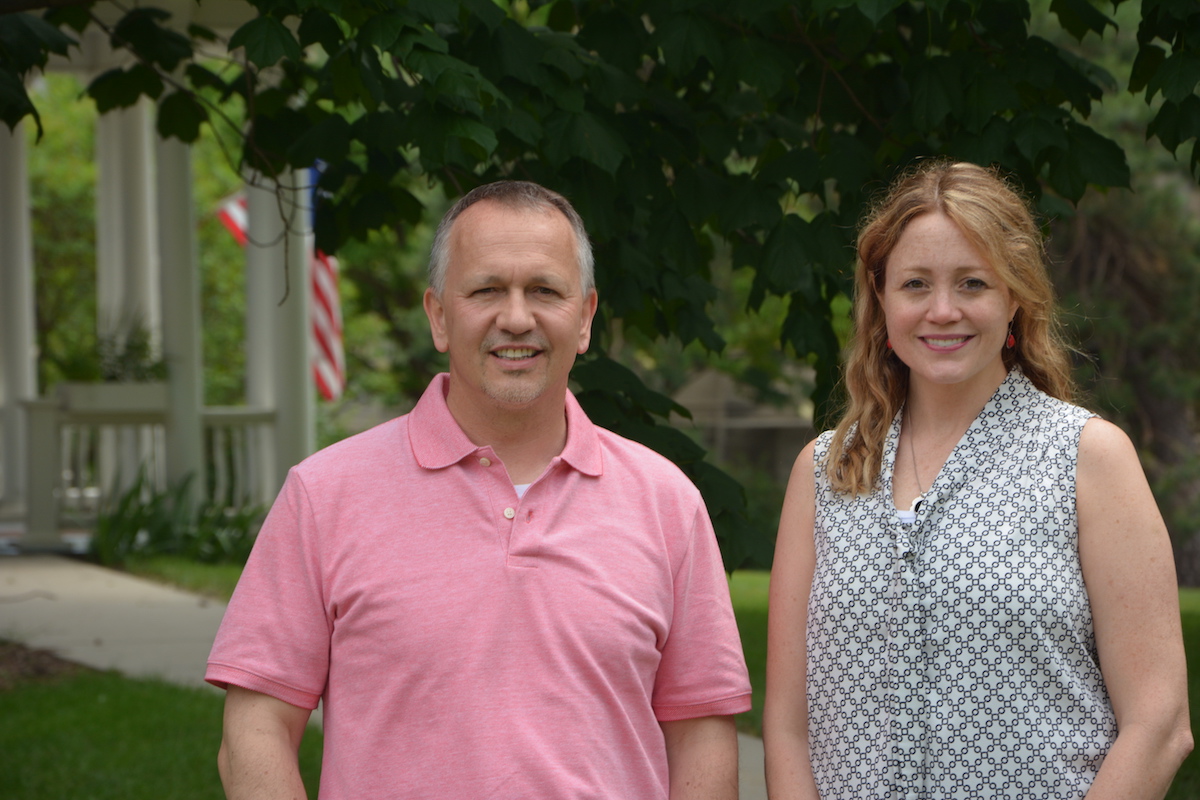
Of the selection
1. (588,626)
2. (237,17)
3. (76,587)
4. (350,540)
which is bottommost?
(76,587)

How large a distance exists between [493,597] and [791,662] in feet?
1.64

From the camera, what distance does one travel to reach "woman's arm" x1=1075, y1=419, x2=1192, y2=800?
6.23 ft

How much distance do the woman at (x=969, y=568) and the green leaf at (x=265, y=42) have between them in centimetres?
144

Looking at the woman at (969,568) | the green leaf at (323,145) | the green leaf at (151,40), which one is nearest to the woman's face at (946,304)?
the woman at (969,568)

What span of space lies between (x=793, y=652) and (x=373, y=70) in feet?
6.68

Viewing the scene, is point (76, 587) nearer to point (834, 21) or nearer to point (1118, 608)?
point (834, 21)

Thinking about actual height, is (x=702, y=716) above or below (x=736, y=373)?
below

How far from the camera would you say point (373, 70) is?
350 cm

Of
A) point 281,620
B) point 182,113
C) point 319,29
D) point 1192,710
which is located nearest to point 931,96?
point 319,29

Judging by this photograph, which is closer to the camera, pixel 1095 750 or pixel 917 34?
pixel 1095 750

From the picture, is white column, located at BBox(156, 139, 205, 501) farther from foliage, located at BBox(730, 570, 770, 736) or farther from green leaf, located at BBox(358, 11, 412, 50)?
green leaf, located at BBox(358, 11, 412, 50)

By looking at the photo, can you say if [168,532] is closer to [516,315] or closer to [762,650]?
[762,650]

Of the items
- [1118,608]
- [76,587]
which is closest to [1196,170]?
[1118,608]

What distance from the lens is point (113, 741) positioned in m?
4.88
